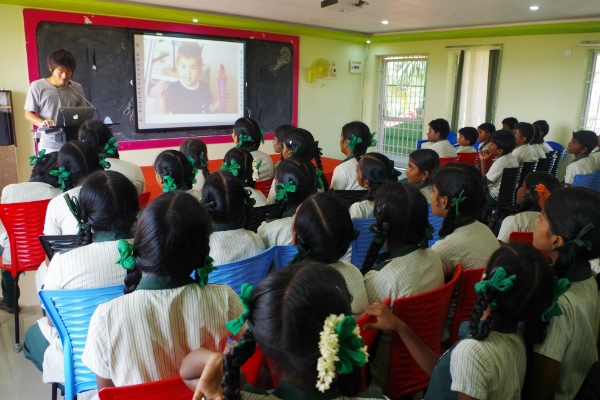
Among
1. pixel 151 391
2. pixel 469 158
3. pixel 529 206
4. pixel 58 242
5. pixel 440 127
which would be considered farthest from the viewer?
pixel 440 127

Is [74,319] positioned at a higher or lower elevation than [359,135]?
lower

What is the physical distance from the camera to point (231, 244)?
1890 mm

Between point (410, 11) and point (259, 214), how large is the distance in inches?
176

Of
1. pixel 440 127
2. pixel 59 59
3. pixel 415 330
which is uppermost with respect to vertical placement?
pixel 59 59

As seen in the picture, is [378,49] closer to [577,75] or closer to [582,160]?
[577,75]

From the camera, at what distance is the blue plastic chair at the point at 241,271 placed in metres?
1.67

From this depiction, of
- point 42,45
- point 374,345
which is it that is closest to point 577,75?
point 374,345

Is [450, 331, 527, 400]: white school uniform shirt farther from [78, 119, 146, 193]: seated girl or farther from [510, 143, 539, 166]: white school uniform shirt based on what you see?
[510, 143, 539, 166]: white school uniform shirt

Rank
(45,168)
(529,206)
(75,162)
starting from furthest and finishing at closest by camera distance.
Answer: (45,168) < (529,206) < (75,162)

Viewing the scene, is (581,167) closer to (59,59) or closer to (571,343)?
(571,343)

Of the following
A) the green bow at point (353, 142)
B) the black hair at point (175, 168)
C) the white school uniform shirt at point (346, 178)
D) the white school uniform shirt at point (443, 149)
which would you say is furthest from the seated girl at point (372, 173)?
the white school uniform shirt at point (443, 149)

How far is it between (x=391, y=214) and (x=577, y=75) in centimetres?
615

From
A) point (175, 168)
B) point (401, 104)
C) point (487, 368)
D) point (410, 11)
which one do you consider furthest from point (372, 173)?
point (401, 104)

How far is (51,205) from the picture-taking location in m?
2.09
